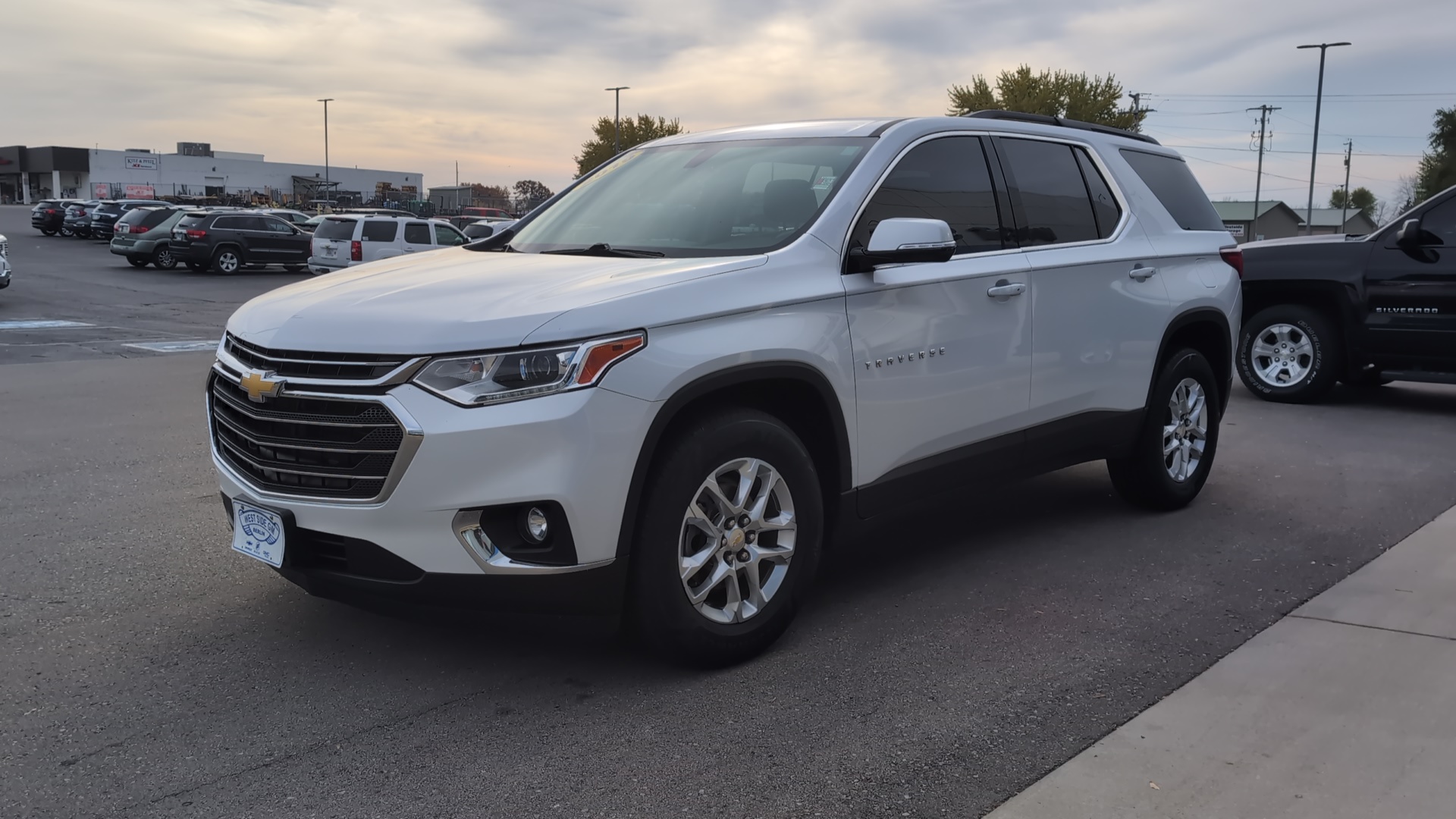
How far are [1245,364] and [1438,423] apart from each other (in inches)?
65.6

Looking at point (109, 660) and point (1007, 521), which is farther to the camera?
point (1007, 521)

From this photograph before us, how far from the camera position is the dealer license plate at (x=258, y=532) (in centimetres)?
349

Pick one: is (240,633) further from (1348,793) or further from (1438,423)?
(1438,423)

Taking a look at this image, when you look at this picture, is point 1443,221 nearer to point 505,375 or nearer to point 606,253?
point 606,253

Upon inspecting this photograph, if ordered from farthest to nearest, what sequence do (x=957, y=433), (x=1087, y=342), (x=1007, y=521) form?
(x=1007, y=521) → (x=1087, y=342) → (x=957, y=433)

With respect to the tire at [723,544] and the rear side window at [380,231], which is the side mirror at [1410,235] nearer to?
the tire at [723,544]

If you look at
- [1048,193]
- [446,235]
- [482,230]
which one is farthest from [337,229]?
[1048,193]

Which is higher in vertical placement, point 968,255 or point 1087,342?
point 968,255

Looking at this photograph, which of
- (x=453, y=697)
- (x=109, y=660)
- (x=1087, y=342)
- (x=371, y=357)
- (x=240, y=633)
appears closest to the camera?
(x=371, y=357)

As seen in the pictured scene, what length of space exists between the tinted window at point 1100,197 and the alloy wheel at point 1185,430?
0.96 meters

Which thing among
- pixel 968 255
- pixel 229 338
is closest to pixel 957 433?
pixel 968 255

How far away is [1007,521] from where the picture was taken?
229 inches

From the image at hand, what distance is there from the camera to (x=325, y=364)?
10.9 feet

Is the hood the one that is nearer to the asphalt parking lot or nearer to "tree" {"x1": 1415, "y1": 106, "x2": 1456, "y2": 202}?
the asphalt parking lot
